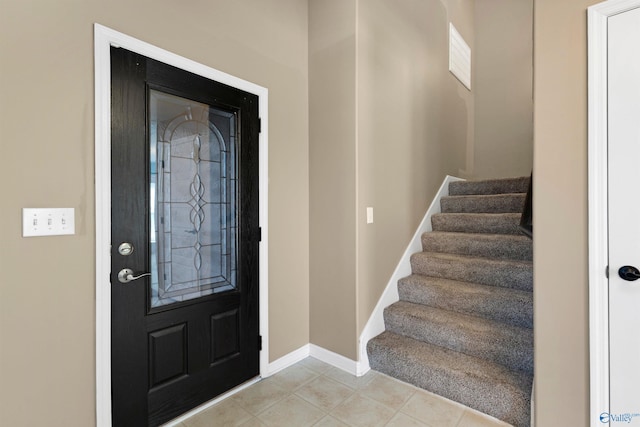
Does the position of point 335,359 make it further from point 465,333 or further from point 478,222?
point 478,222

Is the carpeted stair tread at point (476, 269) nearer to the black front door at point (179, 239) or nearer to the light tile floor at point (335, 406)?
the light tile floor at point (335, 406)

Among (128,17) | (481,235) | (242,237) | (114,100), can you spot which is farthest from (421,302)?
(128,17)

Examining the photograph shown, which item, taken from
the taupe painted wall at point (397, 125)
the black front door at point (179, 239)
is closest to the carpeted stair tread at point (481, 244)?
the taupe painted wall at point (397, 125)
